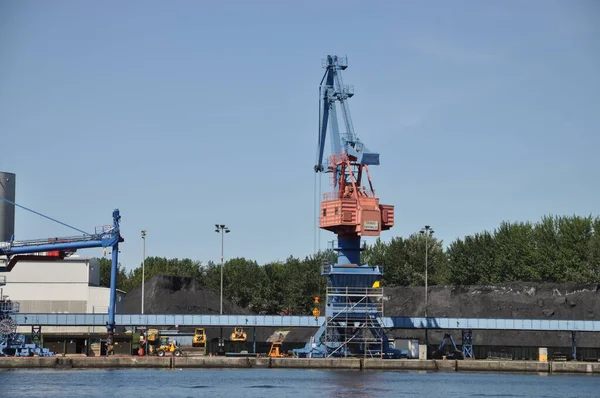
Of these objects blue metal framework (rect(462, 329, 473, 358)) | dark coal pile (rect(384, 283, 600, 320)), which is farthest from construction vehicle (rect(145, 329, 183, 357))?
dark coal pile (rect(384, 283, 600, 320))

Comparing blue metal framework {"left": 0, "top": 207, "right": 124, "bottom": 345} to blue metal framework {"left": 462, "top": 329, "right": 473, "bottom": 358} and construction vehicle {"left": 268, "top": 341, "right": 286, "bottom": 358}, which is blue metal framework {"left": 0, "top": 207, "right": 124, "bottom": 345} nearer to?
construction vehicle {"left": 268, "top": 341, "right": 286, "bottom": 358}

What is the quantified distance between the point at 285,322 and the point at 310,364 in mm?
8173

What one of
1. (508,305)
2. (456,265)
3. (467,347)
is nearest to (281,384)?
(467,347)

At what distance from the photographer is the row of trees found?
501 feet

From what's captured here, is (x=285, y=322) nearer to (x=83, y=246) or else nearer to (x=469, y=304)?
(x=83, y=246)

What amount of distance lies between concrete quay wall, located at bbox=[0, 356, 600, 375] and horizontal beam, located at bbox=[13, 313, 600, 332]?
4945 millimetres

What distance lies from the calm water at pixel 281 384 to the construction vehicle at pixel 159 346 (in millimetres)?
10523

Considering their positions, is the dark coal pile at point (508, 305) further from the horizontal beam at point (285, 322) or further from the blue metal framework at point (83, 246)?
the blue metal framework at point (83, 246)

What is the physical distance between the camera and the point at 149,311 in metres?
150

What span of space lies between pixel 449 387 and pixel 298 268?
9844 cm

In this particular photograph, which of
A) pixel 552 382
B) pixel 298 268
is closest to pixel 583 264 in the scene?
pixel 298 268

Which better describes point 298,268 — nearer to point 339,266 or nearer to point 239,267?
point 239,267

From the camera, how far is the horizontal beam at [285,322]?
109438 mm

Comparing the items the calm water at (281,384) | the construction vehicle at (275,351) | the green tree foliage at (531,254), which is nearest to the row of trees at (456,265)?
the green tree foliage at (531,254)
